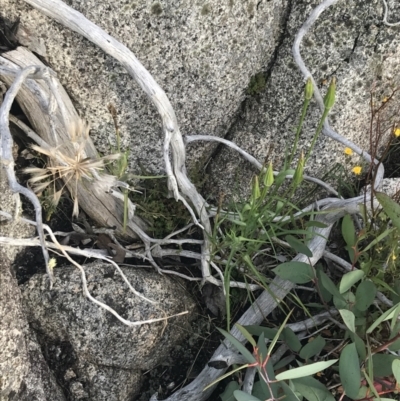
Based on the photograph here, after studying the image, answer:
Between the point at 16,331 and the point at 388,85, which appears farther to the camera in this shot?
the point at 388,85

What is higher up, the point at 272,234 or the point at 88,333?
the point at 272,234

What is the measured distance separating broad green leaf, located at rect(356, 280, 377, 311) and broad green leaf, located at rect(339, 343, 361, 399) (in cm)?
19

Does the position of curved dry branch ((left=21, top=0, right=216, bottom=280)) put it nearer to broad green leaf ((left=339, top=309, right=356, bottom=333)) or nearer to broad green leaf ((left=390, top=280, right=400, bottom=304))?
broad green leaf ((left=339, top=309, right=356, bottom=333))

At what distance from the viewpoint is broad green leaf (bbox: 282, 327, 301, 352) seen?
149 centimetres

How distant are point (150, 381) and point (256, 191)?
0.85 meters

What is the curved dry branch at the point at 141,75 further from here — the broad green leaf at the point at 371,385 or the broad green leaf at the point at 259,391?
the broad green leaf at the point at 371,385

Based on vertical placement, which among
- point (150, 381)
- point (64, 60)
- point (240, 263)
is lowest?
point (150, 381)

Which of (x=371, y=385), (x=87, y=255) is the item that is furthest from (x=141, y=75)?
(x=371, y=385)

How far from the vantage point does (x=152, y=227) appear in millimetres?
1692

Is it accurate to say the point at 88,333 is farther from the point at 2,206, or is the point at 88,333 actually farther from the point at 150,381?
the point at 2,206

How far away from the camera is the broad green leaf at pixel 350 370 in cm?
123

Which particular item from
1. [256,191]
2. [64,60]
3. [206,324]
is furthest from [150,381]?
[64,60]

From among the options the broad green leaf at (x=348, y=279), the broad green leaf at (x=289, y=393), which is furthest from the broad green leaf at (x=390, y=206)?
the broad green leaf at (x=289, y=393)

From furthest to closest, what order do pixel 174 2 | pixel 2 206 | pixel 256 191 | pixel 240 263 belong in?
1. pixel 240 263
2. pixel 2 206
3. pixel 174 2
4. pixel 256 191
